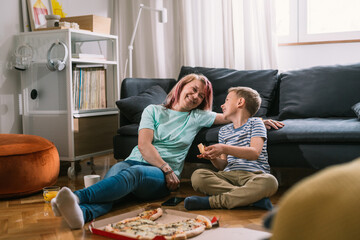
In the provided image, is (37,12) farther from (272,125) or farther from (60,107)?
(272,125)

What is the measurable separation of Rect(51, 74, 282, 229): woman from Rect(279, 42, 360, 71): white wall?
4.47 ft

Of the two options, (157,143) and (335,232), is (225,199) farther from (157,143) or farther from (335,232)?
(335,232)

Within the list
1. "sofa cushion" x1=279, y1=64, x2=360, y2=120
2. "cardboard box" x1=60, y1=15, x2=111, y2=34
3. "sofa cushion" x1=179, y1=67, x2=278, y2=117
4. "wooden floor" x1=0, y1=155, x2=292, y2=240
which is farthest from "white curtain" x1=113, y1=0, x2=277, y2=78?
"wooden floor" x1=0, y1=155, x2=292, y2=240

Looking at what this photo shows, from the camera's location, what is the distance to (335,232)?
542mm

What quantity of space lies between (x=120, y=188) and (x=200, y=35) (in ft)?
7.43

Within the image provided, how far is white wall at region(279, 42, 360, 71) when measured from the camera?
3512 millimetres

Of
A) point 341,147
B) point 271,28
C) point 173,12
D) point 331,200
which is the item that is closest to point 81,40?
point 173,12

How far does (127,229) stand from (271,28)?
8.00 ft

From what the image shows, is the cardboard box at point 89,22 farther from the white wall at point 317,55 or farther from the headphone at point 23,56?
the white wall at point 317,55

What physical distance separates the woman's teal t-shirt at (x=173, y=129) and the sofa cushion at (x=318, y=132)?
0.43 m

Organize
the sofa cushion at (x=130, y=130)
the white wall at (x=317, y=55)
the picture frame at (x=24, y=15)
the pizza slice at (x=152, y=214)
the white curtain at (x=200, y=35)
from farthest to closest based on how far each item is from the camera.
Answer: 1. the white curtain at (x=200, y=35)
2. the white wall at (x=317, y=55)
3. the picture frame at (x=24, y=15)
4. the sofa cushion at (x=130, y=130)
5. the pizza slice at (x=152, y=214)

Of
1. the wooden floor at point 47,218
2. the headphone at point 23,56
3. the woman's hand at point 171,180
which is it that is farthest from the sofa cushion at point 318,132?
the headphone at point 23,56

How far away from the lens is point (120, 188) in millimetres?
2072

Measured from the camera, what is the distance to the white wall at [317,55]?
3512 mm
